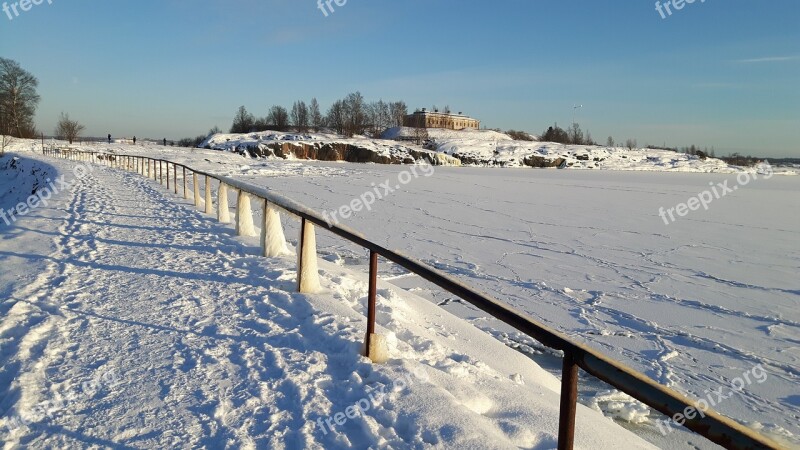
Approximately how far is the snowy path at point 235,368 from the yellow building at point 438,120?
4899 inches

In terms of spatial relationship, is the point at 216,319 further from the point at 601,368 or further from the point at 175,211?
the point at 175,211

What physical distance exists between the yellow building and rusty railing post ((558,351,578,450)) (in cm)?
12771

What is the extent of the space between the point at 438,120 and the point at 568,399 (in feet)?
464

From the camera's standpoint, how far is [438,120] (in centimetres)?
14000

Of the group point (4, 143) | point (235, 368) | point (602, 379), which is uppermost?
point (4, 143)

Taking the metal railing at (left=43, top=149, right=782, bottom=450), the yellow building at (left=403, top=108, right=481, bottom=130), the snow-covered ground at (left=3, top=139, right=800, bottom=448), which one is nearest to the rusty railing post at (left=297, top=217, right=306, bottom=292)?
the snow-covered ground at (left=3, top=139, right=800, bottom=448)

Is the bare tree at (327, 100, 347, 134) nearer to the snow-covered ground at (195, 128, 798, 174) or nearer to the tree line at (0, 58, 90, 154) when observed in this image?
the snow-covered ground at (195, 128, 798, 174)

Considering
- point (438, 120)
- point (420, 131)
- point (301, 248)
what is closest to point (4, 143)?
point (301, 248)

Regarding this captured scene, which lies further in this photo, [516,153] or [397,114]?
[397,114]

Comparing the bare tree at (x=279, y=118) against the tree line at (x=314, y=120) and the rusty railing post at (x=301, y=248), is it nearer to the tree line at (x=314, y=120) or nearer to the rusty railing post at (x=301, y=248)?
the tree line at (x=314, y=120)

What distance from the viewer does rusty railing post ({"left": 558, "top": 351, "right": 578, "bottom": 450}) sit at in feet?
6.72

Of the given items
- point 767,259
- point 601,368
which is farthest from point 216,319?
point 767,259

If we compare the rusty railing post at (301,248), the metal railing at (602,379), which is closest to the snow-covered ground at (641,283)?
the rusty railing post at (301,248)

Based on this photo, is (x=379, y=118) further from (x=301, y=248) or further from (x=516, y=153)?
(x=301, y=248)
